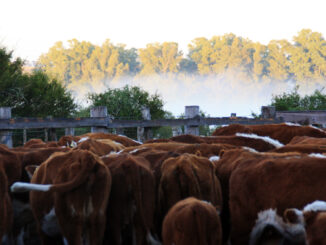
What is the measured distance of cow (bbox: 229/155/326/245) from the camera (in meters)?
5.01

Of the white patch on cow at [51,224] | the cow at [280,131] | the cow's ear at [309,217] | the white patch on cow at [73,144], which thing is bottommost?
the white patch on cow at [51,224]

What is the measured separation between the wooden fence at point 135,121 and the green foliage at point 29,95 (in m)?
9.51

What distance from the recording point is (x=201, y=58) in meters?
101

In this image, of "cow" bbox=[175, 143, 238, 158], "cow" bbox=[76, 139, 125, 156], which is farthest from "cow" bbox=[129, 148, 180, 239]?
"cow" bbox=[76, 139, 125, 156]

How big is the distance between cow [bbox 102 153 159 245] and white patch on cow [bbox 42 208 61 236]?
54 centimetres

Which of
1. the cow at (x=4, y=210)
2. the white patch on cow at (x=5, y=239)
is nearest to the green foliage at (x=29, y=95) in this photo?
the white patch on cow at (x=5, y=239)

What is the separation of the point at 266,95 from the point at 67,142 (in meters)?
93.0

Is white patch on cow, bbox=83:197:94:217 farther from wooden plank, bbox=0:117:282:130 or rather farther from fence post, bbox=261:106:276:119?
fence post, bbox=261:106:276:119

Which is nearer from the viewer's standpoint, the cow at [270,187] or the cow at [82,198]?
the cow at [270,187]

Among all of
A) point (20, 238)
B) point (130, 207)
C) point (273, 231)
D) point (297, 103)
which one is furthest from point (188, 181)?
point (297, 103)

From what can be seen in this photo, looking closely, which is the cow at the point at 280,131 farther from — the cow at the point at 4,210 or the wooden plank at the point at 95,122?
the cow at the point at 4,210

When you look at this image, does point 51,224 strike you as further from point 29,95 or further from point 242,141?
point 29,95

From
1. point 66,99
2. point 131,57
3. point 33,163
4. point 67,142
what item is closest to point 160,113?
point 66,99

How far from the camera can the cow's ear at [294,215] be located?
14.6 feet
